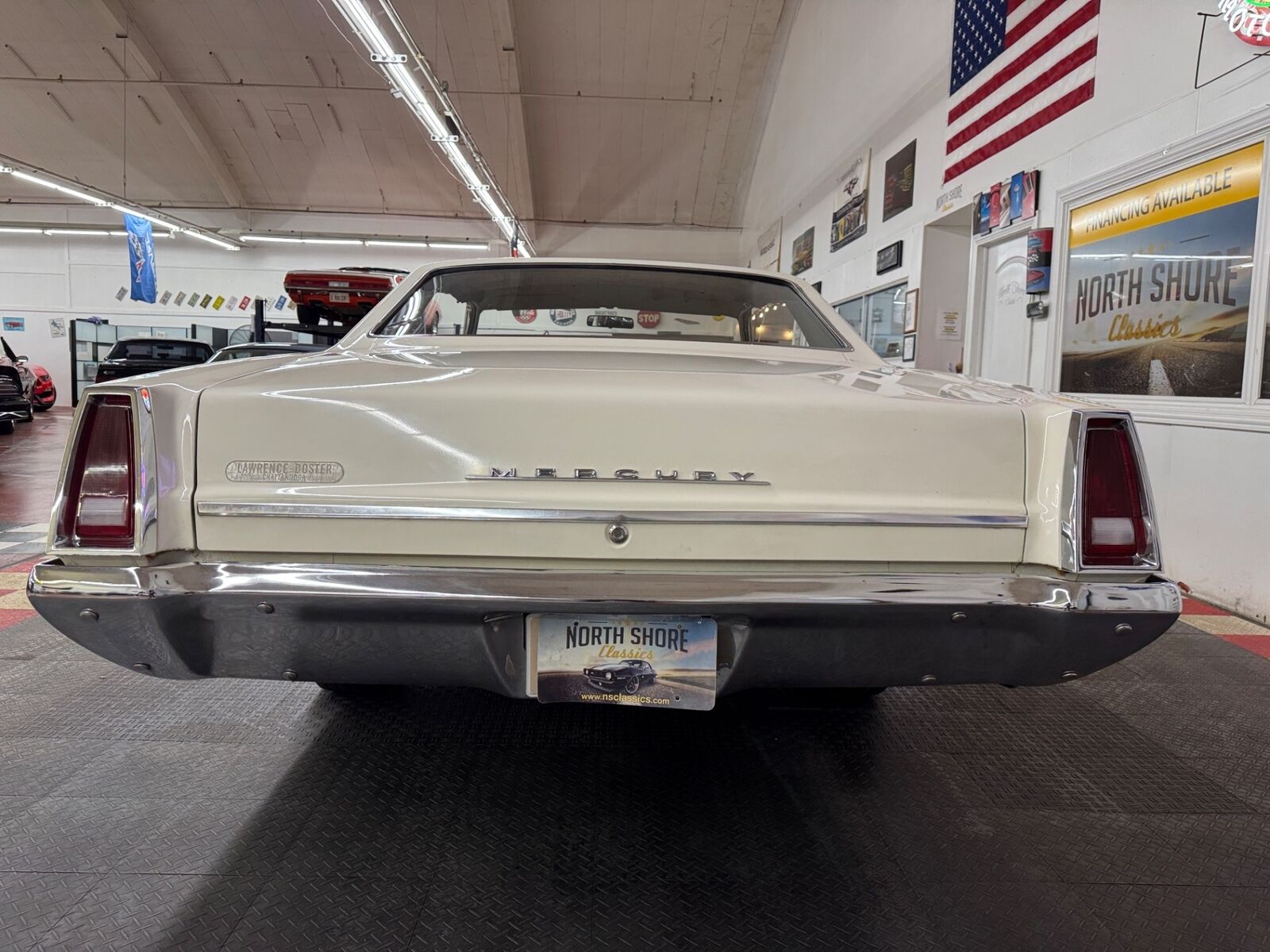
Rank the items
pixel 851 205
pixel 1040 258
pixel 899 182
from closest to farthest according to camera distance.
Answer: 1. pixel 1040 258
2. pixel 899 182
3. pixel 851 205

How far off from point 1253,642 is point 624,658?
3.28 meters

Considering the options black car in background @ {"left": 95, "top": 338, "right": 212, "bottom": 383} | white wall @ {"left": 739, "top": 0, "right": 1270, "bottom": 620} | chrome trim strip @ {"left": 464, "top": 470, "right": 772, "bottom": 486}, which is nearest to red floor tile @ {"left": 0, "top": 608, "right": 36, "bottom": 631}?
chrome trim strip @ {"left": 464, "top": 470, "right": 772, "bottom": 486}

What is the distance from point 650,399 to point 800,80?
481 inches

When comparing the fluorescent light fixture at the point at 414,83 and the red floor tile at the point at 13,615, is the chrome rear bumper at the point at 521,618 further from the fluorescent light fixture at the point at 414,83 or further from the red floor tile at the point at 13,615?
the fluorescent light fixture at the point at 414,83

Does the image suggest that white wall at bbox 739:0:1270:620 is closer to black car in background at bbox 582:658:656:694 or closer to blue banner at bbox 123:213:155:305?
black car in background at bbox 582:658:656:694

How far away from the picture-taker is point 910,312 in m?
7.46

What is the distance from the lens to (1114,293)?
458 cm

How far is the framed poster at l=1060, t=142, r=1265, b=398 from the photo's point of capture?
3.72 metres

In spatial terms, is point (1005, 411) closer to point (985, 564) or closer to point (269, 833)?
point (985, 564)

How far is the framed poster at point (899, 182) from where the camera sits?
25.1 ft

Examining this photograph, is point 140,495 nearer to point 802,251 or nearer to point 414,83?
point 414,83

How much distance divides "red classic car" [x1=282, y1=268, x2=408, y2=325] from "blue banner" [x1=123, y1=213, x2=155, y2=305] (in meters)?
7.46

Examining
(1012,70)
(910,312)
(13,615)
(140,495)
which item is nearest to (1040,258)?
(1012,70)

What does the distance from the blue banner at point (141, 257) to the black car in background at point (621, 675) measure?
1928 centimetres
